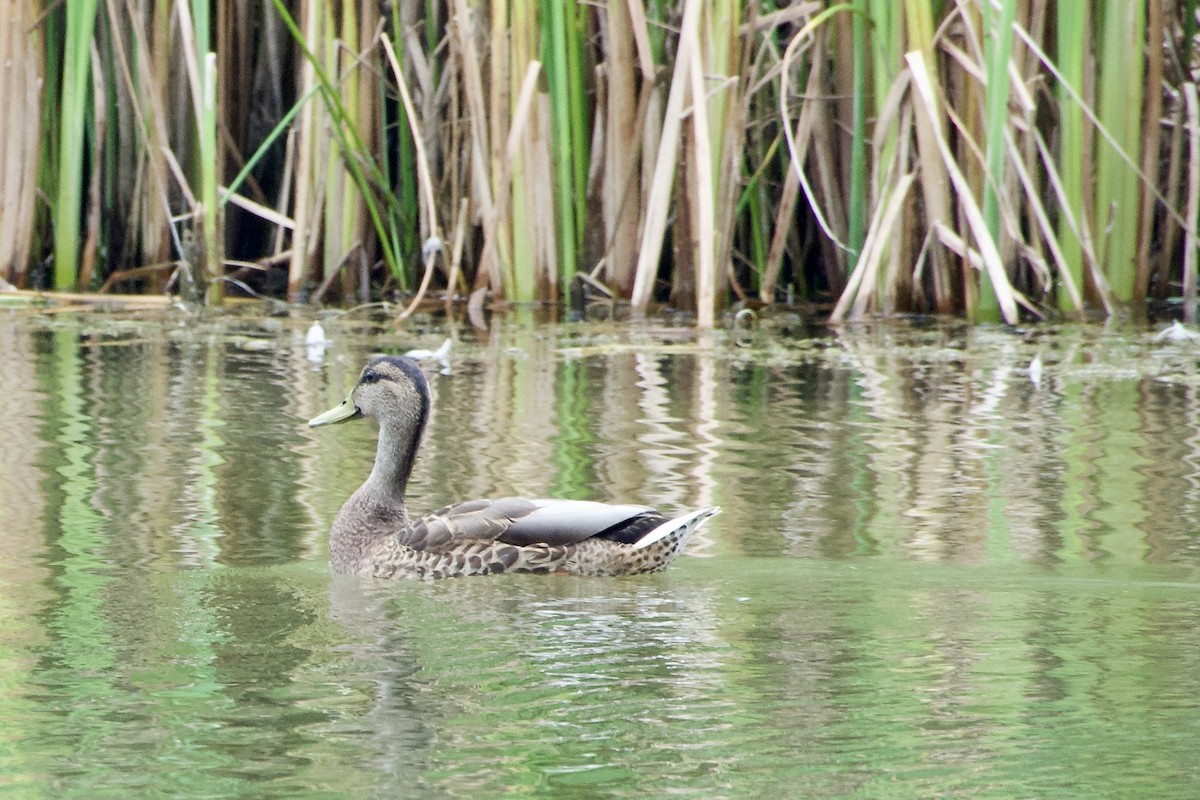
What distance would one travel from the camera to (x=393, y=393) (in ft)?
17.3

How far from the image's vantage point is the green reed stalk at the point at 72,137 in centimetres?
897

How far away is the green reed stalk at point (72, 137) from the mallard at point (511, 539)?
471cm

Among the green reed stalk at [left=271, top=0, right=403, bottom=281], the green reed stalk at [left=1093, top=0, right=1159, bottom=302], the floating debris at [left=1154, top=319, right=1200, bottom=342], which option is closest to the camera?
the floating debris at [left=1154, top=319, right=1200, bottom=342]

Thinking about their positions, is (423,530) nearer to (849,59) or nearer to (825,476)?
(825,476)

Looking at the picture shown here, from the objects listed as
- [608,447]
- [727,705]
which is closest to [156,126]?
[608,447]

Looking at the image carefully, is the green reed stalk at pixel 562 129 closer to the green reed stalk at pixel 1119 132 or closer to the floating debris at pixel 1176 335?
the green reed stalk at pixel 1119 132

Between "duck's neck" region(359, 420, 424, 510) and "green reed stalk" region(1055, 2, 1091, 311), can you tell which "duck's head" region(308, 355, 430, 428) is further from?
"green reed stalk" region(1055, 2, 1091, 311)

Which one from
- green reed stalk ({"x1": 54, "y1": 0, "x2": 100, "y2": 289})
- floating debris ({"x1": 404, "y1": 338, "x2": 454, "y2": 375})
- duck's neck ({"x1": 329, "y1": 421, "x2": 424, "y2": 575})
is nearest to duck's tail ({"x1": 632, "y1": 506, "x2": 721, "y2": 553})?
duck's neck ({"x1": 329, "y1": 421, "x2": 424, "y2": 575})

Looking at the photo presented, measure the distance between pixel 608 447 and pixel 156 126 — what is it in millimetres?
4020

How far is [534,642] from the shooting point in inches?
151

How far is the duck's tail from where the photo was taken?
4547mm

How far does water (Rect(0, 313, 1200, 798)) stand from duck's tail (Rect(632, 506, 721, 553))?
0.30 ft

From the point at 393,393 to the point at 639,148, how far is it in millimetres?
3713

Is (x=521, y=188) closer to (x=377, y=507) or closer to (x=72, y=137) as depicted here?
(x=72, y=137)
